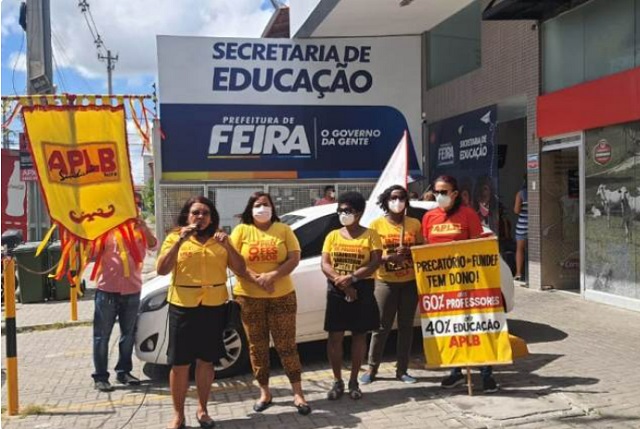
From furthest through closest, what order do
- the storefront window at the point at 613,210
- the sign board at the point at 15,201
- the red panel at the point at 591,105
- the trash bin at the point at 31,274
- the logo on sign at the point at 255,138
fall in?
the logo on sign at the point at 255,138 → the sign board at the point at 15,201 → the trash bin at the point at 31,274 → the storefront window at the point at 613,210 → the red panel at the point at 591,105

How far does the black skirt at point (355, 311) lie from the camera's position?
17.3 ft

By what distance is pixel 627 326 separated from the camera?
25.6 feet

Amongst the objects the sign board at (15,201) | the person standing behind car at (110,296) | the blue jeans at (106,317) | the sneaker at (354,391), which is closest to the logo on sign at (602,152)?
the sneaker at (354,391)

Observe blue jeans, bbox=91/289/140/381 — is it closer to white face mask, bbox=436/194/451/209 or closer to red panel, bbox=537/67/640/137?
white face mask, bbox=436/194/451/209

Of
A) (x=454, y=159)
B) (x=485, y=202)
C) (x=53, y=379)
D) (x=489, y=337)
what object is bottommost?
(x=53, y=379)

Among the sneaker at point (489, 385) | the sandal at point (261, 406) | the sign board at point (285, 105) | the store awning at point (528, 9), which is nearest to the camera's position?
the sandal at point (261, 406)

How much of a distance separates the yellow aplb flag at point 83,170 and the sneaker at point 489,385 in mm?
3235

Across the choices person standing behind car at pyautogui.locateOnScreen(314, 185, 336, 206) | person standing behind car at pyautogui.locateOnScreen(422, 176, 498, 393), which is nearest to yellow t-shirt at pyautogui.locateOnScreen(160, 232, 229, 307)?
person standing behind car at pyautogui.locateOnScreen(422, 176, 498, 393)

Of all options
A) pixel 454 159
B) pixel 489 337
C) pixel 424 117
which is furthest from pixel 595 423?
pixel 424 117

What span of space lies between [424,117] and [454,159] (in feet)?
7.14

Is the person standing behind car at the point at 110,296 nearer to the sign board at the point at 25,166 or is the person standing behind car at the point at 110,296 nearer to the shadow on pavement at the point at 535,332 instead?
the shadow on pavement at the point at 535,332

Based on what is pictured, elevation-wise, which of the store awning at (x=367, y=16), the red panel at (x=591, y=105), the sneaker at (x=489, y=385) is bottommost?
the sneaker at (x=489, y=385)

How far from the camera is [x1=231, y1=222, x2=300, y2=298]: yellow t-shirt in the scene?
Result: 198 inches

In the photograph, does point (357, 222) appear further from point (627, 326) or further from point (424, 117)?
point (424, 117)
